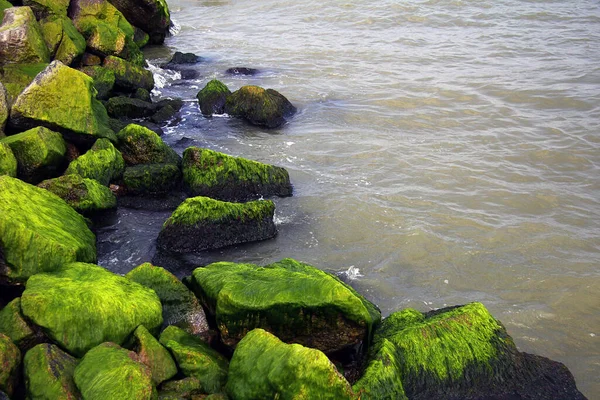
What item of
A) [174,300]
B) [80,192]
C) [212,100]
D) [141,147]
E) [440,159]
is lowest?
[440,159]

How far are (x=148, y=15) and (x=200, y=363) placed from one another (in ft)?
57.5

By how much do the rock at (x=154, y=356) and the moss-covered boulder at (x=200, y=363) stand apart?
0.28ft

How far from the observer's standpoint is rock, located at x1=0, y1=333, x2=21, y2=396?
4775 mm

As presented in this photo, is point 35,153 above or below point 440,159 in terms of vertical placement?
above

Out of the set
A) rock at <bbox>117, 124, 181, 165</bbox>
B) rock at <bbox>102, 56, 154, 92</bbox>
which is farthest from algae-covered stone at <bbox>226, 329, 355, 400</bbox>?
rock at <bbox>102, 56, 154, 92</bbox>

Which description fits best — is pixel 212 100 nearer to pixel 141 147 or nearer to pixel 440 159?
pixel 141 147

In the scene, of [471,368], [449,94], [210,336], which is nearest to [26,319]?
[210,336]

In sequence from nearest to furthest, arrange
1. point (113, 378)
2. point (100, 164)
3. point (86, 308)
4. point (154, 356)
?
1. point (113, 378)
2. point (154, 356)
3. point (86, 308)
4. point (100, 164)

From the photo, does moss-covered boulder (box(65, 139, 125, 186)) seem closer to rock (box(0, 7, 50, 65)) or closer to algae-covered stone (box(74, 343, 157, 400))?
rock (box(0, 7, 50, 65))

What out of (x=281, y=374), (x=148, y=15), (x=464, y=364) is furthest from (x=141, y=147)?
(x=148, y=15)

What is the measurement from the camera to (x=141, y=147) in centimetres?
1026

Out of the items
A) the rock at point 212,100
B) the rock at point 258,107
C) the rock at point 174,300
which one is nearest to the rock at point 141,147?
the rock at point 258,107

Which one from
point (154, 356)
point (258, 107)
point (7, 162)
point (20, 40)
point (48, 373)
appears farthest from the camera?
point (258, 107)

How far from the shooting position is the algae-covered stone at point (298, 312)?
5.55 m
